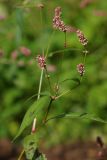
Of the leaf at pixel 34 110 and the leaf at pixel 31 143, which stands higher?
the leaf at pixel 34 110

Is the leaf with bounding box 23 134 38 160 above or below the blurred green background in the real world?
above

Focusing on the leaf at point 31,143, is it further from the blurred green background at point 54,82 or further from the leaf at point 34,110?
the blurred green background at point 54,82

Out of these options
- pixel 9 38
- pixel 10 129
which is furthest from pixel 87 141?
pixel 9 38

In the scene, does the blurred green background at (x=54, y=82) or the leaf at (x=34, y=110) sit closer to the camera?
the leaf at (x=34, y=110)

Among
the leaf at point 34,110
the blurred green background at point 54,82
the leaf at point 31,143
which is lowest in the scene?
the blurred green background at point 54,82

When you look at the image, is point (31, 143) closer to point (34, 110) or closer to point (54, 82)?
point (34, 110)

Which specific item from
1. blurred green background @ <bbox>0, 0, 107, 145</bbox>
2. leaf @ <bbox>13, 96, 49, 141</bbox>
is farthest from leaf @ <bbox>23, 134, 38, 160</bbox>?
blurred green background @ <bbox>0, 0, 107, 145</bbox>

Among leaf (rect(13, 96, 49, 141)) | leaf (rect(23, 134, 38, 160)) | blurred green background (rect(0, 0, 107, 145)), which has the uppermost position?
leaf (rect(13, 96, 49, 141))

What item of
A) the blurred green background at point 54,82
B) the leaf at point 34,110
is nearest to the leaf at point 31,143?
the leaf at point 34,110

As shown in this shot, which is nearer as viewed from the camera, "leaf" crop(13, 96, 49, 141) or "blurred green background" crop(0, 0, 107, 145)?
"leaf" crop(13, 96, 49, 141)

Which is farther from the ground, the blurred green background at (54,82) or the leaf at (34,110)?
the leaf at (34,110)

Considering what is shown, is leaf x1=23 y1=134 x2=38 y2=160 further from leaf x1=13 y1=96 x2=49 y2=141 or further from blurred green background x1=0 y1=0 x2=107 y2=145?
blurred green background x1=0 y1=0 x2=107 y2=145

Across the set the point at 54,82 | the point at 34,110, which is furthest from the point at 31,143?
the point at 54,82
